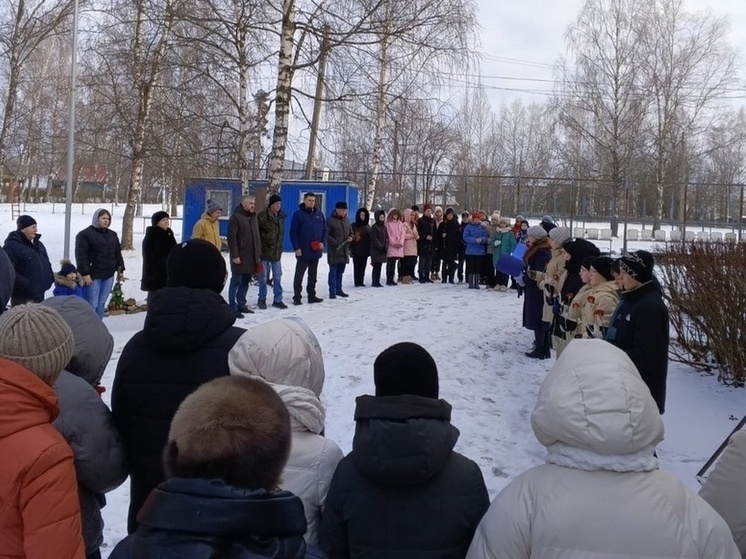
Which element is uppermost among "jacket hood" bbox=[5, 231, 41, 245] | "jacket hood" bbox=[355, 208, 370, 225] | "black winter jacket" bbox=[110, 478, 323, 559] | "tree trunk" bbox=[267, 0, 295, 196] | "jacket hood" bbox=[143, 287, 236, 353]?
"tree trunk" bbox=[267, 0, 295, 196]

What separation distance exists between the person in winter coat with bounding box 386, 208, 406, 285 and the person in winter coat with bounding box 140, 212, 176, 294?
21.2 feet

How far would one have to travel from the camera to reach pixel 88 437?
2.82m

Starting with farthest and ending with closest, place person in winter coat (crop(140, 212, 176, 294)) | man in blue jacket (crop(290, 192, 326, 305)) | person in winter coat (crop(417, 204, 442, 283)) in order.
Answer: person in winter coat (crop(417, 204, 442, 283))
man in blue jacket (crop(290, 192, 326, 305))
person in winter coat (crop(140, 212, 176, 294))

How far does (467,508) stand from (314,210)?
36.9 feet

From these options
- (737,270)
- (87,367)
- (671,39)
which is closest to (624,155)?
(671,39)

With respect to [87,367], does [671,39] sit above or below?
above

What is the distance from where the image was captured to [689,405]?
8117 millimetres

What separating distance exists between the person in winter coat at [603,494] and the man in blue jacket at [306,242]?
430 inches

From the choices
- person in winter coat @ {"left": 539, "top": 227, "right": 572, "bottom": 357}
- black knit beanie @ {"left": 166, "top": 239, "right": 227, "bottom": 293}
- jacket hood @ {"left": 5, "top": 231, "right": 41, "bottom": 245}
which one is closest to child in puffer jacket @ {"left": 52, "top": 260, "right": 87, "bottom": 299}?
jacket hood @ {"left": 5, "top": 231, "right": 41, "bottom": 245}

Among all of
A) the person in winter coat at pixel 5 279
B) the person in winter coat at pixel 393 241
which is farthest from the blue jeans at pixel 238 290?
the person in winter coat at pixel 5 279

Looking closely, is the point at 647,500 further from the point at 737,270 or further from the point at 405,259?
the point at 405,259

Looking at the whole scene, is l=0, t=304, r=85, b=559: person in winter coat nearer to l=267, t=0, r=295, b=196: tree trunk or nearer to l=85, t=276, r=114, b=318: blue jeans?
l=85, t=276, r=114, b=318: blue jeans

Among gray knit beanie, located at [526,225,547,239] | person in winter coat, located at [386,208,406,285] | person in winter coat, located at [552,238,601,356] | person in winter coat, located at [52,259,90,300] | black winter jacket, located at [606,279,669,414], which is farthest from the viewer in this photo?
person in winter coat, located at [386,208,406,285]

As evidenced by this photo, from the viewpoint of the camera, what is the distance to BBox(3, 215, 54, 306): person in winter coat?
882cm
